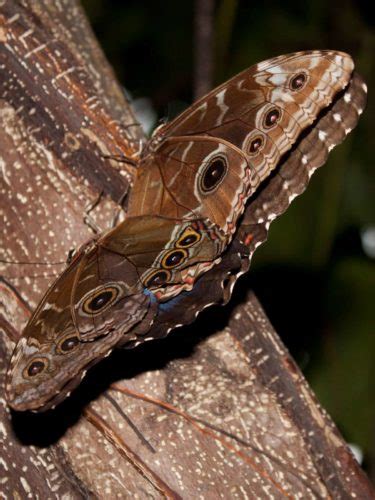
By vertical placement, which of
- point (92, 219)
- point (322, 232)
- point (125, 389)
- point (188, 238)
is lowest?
point (322, 232)

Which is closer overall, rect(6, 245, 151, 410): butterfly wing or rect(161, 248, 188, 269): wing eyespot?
rect(6, 245, 151, 410): butterfly wing

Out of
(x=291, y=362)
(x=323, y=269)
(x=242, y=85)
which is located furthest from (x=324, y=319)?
(x=242, y=85)

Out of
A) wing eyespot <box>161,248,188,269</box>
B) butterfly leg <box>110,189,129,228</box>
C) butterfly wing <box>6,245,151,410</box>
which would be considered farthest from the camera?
butterfly leg <box>110,189,129,228</box>

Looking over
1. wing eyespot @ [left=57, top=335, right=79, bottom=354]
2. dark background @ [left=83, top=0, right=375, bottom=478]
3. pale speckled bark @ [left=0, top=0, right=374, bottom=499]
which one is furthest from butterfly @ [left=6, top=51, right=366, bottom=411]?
dark background @ [left=83, top=0, right=375, bottom=478]

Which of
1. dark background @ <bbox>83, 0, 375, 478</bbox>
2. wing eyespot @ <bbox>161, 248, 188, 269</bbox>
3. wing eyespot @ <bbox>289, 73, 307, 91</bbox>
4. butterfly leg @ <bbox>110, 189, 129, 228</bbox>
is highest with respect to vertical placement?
wing eyespot @ <bbox>289, 73, 307, 91</bbox>

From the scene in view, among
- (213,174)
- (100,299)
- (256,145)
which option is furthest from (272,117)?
(100,299)

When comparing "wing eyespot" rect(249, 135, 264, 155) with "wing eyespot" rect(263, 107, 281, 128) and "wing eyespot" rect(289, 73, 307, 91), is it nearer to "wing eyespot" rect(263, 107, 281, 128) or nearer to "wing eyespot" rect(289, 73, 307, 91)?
"wing eyespot" rect(263, 107, 281, 128)

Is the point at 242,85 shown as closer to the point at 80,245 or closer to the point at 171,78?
the point at 80,245

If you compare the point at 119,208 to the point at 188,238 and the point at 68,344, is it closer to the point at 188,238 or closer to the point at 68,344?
the point at 188,238
